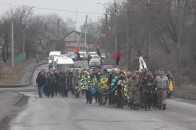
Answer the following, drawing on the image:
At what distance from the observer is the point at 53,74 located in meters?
35.8

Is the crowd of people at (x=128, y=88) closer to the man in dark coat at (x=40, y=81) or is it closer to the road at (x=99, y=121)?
the road at (x=99, y=121)

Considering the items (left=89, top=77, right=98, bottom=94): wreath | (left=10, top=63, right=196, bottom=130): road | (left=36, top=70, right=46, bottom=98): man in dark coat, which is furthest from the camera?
(left=36, top=70, right=46, bottom=98): man in dark coat

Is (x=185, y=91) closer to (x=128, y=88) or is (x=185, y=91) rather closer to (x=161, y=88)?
(x=161, y=88)

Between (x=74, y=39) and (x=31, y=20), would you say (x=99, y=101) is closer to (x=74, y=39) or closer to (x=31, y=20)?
(x=31, y=20)

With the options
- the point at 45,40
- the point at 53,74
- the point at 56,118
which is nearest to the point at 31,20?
the point at 45,40

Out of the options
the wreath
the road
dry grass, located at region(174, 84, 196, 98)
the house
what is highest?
the house

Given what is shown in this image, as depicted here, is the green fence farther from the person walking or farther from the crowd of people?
the person walking

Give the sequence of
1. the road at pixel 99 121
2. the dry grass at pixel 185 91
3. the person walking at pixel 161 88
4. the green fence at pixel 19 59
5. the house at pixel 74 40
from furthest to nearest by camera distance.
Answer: the house at pixel 74 40
the green fence at pixel 19 59
the dry grass at pixel 185 91
the person walking at pixel 161 88
the road at pixel 99 121

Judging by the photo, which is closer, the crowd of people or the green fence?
the crowd of people

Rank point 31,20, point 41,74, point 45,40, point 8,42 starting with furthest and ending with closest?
point 45,40
point 31,20
point 8,42
point 41,74

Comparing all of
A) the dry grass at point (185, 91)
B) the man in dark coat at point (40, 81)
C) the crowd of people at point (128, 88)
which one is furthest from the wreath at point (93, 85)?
the dry grass at point (185, 91)

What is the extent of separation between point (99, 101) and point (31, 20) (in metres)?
88.0

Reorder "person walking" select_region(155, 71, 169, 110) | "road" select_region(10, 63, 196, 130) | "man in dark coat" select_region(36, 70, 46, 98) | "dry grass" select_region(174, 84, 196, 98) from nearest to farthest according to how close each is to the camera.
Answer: "road" select_region(10, 63, 196, 130)
"person walking" select_region(155, 71, 169, 110)
"dry grass" select_region(174, 84, 196, 98)
"man in dark coat" select_region(36, 70, 46, 98)

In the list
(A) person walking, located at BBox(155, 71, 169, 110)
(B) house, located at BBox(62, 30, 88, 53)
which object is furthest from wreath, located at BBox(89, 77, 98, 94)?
(B) house, located at BBox(62, 30, 88, 53)
